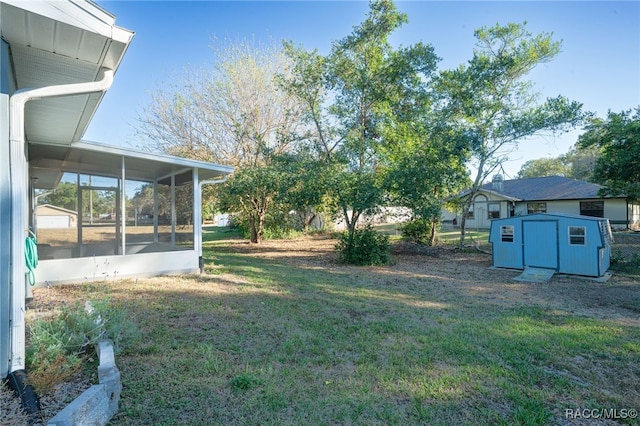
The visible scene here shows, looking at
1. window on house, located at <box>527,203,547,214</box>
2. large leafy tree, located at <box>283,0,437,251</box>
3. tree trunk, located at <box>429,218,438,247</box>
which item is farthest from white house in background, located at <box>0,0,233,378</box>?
window on house, located at <box>527,203,547,214</box>

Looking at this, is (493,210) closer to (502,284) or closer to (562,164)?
(502,284)

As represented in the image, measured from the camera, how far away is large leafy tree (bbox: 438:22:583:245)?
482 inches

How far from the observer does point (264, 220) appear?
59.3 feet

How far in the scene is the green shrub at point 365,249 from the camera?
417 inches

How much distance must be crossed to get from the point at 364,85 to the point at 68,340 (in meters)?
11.6

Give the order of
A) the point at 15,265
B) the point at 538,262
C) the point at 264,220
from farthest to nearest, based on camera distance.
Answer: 1. the point at 264,220
2. the point at 538,262
3. the point at 15,265

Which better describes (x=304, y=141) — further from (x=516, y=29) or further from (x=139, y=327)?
(x=139, y=327)

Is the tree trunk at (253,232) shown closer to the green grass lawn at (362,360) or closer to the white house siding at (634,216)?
the green grass lawn at (362,360)

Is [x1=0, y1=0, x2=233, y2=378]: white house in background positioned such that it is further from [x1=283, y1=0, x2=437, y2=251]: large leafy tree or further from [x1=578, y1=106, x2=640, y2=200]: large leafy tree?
[x1=578, y1=106, x2=640, y2=200]: large leafy tree

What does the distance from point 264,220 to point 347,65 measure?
9.24 m

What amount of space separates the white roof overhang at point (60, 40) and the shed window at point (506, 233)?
10322 mm

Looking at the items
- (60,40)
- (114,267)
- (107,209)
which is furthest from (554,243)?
(107,209)

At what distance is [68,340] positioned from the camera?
9.33ft

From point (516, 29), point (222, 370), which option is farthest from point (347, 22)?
point (222, 370)
